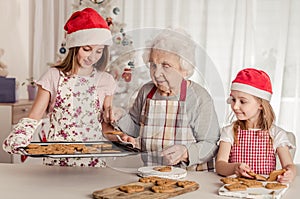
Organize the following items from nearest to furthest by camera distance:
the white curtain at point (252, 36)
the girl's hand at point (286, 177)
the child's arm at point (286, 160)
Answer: the girl's hand at point (286, 177)
the child's arm at point (286, 160)
the white curtain at point (252, 36)

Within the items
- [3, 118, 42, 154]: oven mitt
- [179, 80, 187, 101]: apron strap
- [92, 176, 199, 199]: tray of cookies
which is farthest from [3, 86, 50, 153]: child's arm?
[179, 80, 187, 101]: apron strap

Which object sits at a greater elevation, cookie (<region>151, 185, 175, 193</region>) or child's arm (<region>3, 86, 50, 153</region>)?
child's arm (<region>3, 86, 50, 153</region>)

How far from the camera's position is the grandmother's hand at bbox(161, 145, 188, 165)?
1.64 m

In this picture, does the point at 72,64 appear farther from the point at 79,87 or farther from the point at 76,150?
the point at 76,150

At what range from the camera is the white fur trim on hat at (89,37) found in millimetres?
1862

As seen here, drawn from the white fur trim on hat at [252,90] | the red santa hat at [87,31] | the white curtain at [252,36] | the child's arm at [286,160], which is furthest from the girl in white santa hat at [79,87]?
the white curtain at [252,36]

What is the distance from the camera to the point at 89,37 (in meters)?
1.87

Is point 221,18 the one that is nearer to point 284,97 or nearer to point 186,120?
point 284,97

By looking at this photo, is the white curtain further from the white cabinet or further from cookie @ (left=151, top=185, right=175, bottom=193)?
cookie @ (left=151, top=185, right=175, bottom=193)

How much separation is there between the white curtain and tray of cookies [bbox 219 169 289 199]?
2.80m

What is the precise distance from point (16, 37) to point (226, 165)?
3193mm

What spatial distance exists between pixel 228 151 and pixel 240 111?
0.14m

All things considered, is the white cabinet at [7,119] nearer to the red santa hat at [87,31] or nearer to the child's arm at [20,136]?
the red santa hat at [87,31]

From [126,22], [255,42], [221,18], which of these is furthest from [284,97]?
[126,22]
